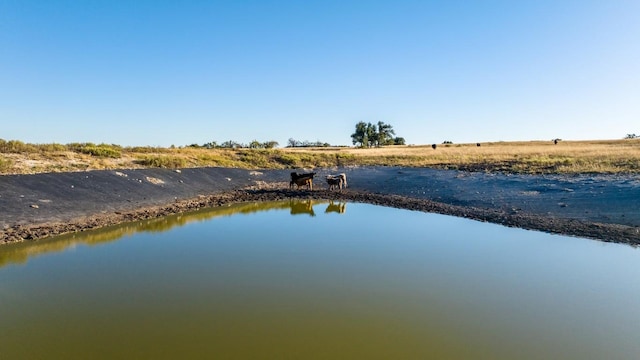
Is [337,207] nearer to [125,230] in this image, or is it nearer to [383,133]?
[125,230]

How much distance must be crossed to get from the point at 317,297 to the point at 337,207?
15.8m

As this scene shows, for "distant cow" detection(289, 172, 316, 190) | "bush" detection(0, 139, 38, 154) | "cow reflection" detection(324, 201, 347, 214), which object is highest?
"bush" detection(0, 139, 38, 154)

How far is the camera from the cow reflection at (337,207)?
75.1 ft

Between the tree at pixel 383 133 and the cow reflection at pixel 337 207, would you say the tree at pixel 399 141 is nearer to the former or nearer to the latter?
the tree at pixel 383 133

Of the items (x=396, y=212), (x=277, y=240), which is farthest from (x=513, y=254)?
(x=396, y=212)

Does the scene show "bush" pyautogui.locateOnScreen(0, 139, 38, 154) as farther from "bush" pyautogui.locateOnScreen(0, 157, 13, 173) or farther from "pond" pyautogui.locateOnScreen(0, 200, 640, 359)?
"pond" pyautogui.locateOnScreen(0, 200, 640, 359)

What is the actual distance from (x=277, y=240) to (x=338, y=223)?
459 cm

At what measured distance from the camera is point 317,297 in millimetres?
8656

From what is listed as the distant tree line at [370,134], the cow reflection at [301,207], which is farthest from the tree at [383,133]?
the cow reflection at [301,207]

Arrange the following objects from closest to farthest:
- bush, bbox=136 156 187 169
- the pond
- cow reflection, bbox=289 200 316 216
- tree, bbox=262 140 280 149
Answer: the pond
cow reflection, bbox=289 200 316 216
bush, bbox=136 156 187 169
tree, bbox=262 140 280 149

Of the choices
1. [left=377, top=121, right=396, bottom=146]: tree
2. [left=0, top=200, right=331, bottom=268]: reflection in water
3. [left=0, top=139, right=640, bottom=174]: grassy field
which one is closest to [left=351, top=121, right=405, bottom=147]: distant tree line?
[left=377, top=121, right=396, bottom=146]: tree

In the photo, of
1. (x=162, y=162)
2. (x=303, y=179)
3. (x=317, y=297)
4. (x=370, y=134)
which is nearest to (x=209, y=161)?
(x=162, y=162)

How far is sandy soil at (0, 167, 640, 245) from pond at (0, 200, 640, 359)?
2.43 metres

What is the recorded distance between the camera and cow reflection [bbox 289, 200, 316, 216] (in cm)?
2253
